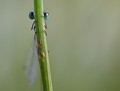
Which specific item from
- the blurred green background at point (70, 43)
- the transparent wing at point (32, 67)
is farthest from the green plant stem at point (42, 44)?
the blurred green background at point (70, 43)

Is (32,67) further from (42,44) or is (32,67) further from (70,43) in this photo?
(70,43)

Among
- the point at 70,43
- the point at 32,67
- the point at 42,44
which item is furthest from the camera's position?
the point at 70,43

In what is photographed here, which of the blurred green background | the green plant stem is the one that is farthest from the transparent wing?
the blurred green background

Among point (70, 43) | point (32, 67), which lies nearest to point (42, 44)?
point (32, 67)

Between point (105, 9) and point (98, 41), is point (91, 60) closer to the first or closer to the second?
point (98, 41)

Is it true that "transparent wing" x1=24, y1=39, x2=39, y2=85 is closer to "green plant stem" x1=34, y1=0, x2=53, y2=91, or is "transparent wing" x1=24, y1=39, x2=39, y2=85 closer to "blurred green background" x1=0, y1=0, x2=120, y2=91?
"green plant stem" x1=34, y1=0, x2=53, y2=91

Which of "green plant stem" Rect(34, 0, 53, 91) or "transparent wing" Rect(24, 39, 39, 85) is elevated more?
"green plant stem" Rect(34, 0, 53, 91)
